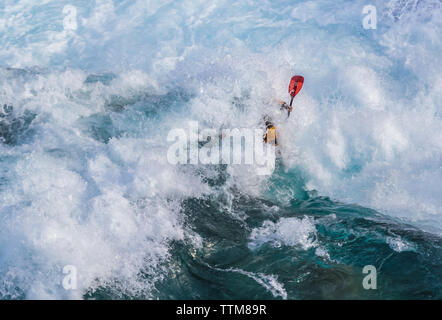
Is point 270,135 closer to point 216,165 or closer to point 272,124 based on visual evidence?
point 272,124

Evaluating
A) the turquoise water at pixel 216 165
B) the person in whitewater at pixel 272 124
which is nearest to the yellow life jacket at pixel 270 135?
the person in whitewater at pixel 272 124

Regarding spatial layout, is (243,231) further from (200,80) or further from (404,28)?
(404,28)

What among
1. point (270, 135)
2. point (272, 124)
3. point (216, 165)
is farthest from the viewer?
point (272, 124)

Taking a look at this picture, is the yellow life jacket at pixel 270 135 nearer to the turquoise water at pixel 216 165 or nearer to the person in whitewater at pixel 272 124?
the person in whitewater at pixel 272 124

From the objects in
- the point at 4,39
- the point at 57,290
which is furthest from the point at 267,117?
the point at 4,39

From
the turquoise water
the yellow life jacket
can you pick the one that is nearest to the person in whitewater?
the yellow life jacket

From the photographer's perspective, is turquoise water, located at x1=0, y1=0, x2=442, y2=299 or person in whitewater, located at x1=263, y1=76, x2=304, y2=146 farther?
person in whitewater, located at x1=263, y1=76, x2=304, y2=146

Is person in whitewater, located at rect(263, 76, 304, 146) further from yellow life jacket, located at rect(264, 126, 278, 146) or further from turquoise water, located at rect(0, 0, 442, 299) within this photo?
turquoise water, located at rect(0, 0, 442, 299)

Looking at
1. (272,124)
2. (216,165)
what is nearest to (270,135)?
(272,124)
